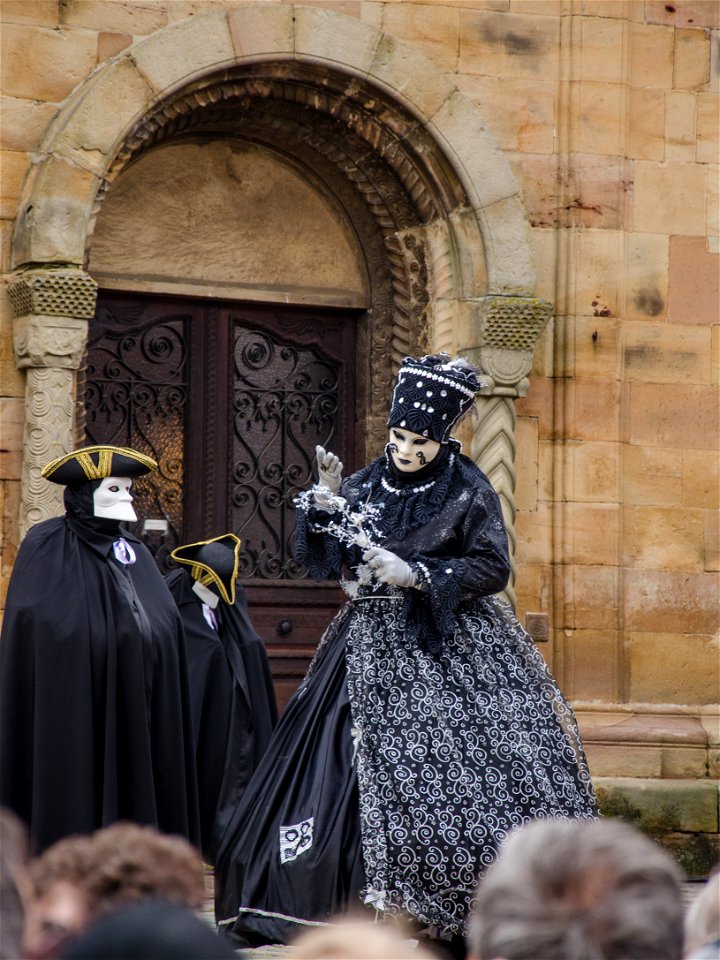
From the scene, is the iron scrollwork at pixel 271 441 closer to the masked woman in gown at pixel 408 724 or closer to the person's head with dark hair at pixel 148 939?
the masked woman in gown at pixel 408 724

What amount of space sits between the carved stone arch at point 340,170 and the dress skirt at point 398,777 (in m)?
2.52

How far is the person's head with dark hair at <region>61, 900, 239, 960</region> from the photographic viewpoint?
83.4 inches

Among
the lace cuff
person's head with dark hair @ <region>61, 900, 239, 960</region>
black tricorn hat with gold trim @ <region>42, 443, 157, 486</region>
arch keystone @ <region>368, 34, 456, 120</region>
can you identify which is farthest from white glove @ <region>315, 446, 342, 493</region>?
person's head with dark hair @ <region>61, 900, 239, 960</region>

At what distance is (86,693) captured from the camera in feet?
22.6

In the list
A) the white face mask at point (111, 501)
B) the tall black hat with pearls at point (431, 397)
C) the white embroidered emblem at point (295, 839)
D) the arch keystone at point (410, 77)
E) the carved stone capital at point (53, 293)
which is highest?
the arch keystone at point (410, 77)

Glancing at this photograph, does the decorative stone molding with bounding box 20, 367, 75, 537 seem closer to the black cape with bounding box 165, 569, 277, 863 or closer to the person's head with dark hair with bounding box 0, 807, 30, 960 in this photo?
the black cape with bounding box 165, 569, 277, 863

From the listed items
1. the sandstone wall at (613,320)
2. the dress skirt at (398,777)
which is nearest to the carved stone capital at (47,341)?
the sandstone wall at (613,320)

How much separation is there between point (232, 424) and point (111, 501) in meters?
2.27

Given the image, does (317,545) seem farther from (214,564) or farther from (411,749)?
(214,564)

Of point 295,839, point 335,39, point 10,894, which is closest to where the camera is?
point 10,894

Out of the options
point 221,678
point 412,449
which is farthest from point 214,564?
point 412,449

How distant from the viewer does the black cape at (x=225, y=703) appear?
26.0ft

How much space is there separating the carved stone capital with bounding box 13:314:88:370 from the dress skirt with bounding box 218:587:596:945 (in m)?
2.47

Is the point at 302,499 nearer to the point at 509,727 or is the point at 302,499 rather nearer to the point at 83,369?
the point at 509,727
